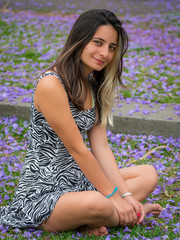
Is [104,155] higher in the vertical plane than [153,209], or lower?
higher

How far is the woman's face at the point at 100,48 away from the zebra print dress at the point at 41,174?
241 millimetres

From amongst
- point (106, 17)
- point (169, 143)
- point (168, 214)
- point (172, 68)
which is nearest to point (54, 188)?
point (168, 214)

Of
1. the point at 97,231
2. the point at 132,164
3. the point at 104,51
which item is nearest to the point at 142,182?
the point at 97,231

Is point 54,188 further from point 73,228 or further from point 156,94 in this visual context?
point 156,94

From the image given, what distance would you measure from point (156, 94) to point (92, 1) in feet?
22.5

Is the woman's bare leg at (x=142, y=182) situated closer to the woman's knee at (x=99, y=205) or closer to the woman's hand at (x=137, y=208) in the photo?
the woman's hand at (x=137, y=208)

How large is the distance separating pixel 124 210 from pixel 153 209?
15.0 inches

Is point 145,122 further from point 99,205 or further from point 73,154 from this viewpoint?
point 99,205

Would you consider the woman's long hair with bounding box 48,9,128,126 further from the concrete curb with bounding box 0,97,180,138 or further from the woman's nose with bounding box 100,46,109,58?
the concrete curb with bounding box 0,97,180,138

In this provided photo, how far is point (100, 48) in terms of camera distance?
256cm

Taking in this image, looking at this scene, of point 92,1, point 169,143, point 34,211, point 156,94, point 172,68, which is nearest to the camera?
point 34,211

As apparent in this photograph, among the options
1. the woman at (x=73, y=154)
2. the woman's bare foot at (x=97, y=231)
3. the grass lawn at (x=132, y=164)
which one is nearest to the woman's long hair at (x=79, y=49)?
the woman at (x=73, y=154)

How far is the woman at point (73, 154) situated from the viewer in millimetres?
2447

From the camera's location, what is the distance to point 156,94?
5.09 meters
